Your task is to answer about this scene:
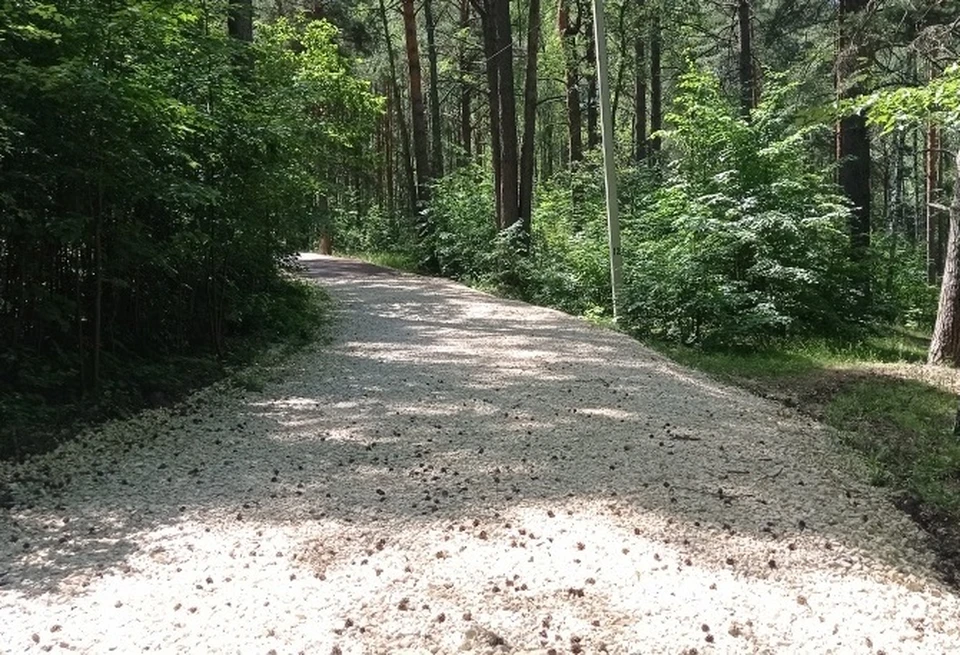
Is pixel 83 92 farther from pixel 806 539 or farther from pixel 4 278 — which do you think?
pixel 806 539

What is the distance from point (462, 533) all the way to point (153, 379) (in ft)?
14.1

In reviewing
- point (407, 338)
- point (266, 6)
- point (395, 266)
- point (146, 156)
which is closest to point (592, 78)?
point (395, 266)

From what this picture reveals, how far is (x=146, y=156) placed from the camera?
7082 mm

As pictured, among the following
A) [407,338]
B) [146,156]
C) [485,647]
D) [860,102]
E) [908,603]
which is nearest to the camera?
[485,647]

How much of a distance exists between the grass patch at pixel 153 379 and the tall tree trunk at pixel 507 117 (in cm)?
709

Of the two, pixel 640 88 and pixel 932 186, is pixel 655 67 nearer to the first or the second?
pixel 640 88

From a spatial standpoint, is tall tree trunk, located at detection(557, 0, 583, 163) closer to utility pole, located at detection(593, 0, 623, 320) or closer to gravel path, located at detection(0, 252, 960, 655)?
utility pole, located at detection(593, 0, 623, 320)

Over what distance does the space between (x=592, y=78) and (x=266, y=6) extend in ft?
36.6

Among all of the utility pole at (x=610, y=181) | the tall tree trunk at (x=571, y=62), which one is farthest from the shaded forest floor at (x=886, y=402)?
the tall tree trunk at (x=571, y=62)

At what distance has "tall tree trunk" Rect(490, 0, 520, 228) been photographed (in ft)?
57.7

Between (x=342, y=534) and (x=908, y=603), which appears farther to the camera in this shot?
(x=342, y=534)

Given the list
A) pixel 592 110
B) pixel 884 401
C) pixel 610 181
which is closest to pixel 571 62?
pixel 592 110

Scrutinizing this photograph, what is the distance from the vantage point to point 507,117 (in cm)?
1766

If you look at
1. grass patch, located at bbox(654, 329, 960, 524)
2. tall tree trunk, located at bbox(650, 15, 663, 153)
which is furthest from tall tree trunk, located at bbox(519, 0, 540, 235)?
grass patch, located at bbox(654, 329, 960, 524)
